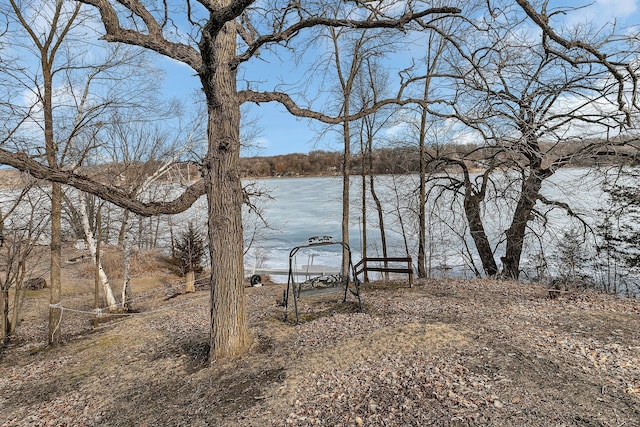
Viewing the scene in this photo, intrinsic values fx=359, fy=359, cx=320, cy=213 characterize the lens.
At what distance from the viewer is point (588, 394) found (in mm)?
3059

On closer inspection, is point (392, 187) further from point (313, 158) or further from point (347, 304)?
point (347, 304)

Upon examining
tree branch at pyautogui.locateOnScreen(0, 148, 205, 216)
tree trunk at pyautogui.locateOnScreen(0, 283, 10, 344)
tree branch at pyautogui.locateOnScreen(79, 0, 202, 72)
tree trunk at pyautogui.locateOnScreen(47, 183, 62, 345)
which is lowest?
tree trunk at pyautogui.locateOnScreen(0, 283, 10, 344)

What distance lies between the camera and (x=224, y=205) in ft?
13.8

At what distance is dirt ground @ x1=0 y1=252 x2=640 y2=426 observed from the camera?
301 cm

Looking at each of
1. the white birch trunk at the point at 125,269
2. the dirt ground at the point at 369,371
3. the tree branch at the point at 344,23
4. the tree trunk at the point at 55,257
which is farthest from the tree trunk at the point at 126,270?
the tree branch at the point at 344,23

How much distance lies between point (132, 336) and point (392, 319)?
188 inches

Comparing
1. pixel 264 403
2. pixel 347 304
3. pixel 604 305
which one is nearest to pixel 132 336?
pixel 347 304

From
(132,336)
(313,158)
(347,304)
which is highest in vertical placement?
(313,158)

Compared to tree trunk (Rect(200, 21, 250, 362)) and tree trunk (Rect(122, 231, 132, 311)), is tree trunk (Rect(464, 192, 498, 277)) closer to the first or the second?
tree trunk (Rect(200, 21, 250, 362))

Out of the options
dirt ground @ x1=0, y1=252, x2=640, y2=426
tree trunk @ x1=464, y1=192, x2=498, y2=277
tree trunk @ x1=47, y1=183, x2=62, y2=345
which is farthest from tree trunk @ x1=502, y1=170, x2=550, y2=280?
tree trunk @ x1=47, y1=183, x2=62, y2=345

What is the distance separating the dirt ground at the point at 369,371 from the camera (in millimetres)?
3014

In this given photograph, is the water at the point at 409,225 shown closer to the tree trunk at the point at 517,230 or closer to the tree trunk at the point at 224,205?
the tree trunk at the point at 517,230

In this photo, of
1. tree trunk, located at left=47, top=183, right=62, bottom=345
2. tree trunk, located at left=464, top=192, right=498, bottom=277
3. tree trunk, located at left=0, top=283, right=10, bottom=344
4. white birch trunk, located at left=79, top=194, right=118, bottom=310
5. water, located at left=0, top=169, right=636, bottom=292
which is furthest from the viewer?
tree trunk, located at left=464, top=192, right=498, bottom=277

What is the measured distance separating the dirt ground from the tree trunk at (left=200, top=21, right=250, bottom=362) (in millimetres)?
456
